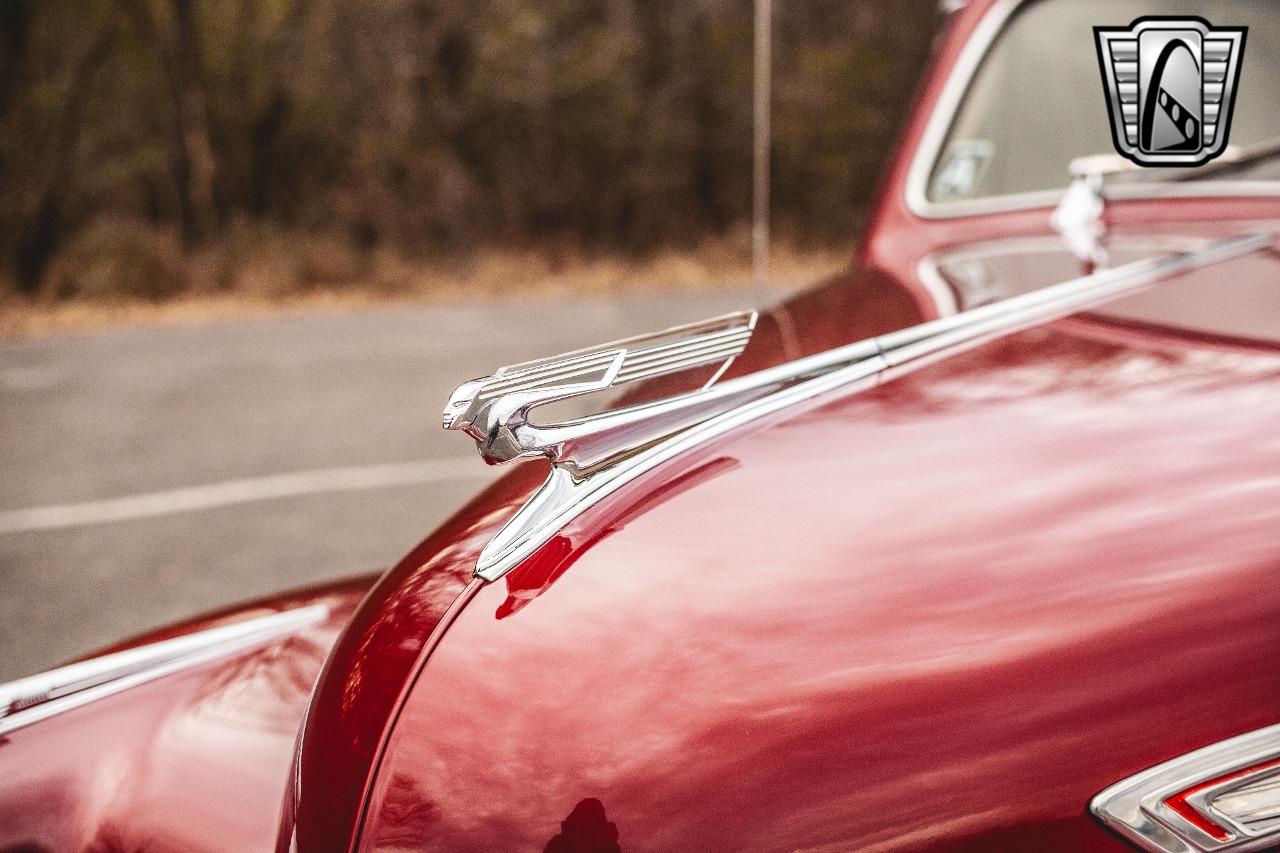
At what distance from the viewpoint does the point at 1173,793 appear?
85 cm

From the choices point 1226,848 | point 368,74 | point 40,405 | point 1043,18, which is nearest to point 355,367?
point 40,405

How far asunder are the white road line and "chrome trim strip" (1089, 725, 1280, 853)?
423 cm

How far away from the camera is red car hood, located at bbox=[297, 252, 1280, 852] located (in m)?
0.88

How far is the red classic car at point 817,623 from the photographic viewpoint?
878mm

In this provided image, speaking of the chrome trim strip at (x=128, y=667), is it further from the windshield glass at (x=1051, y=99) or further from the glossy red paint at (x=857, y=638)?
the windshield glass at (x=1051, y=99)

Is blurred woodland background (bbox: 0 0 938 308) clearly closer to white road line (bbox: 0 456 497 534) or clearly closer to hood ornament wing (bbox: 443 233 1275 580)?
white road line (bbox: 0 456 497 534)

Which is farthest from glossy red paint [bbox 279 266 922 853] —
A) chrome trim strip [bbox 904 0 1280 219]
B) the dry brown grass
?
the dry brown grass

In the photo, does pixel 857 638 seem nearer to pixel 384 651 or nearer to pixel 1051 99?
pixel 384 651

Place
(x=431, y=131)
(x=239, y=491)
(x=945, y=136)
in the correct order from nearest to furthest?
(x=945, y=136)
(x=239, y=491)
(x=431, y=131)

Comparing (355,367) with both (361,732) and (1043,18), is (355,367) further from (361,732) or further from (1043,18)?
(361,732)

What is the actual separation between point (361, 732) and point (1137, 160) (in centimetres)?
111

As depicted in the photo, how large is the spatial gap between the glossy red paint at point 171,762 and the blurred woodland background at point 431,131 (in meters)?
12.6

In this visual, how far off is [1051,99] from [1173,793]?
1.57m

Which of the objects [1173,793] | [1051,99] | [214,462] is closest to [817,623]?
[1173,793]
